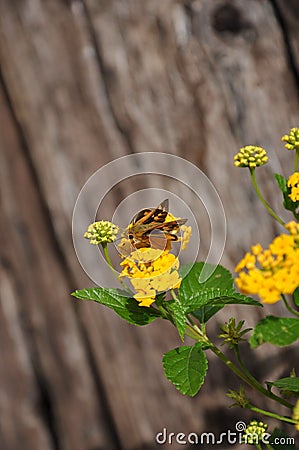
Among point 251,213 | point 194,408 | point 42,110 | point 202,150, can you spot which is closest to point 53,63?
point 42,110

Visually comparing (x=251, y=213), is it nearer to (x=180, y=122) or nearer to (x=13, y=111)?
(x=180, y=122)

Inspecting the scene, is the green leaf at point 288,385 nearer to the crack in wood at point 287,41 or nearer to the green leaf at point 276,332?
the green leaf at point 276,332

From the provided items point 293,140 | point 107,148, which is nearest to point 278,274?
point 293,140

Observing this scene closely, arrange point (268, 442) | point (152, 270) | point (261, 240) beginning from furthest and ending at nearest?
point (261, 240) < point (268, 442) < point (152, 270)

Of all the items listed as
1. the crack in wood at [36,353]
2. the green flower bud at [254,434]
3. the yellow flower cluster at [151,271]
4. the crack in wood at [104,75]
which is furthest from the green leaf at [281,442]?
the crack in wood at [104,75]

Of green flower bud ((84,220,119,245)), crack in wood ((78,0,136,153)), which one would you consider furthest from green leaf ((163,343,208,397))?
crack in wood ((78,0,136,153))

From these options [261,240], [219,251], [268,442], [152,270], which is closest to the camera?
[152,270]

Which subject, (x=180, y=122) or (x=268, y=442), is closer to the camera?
(x=268, y=442)
